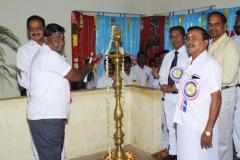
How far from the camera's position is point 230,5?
16.3ft

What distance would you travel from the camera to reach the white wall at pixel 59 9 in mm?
5074

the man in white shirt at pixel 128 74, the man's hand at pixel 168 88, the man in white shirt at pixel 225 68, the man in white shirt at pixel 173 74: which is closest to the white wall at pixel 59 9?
the man in white shirt at pixel 128 74

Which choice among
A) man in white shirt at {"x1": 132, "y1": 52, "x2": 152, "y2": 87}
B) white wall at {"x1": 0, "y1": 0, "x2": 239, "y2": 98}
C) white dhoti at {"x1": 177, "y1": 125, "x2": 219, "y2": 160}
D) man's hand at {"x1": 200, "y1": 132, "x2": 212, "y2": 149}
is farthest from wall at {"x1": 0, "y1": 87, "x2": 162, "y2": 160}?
white wall at {"x1": 0, "y1": 0, "x2": 239, "y2": 98}

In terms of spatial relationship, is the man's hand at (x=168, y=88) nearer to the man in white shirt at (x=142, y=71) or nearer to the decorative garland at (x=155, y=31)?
the man in white shirt at (x=142, y=71)

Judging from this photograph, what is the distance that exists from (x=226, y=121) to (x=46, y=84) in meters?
1.83

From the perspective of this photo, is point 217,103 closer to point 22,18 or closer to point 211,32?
point 211,32

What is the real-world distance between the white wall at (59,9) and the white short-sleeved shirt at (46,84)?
323 centimetres

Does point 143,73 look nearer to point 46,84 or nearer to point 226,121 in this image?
point 226,121

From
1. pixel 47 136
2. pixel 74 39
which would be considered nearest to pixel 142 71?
pixel 74 39

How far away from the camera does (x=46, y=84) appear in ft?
7.27

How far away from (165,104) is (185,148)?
1074mm

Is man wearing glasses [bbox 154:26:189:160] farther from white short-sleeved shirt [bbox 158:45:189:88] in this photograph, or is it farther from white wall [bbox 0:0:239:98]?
white wall [bbox 0:0:239:98]

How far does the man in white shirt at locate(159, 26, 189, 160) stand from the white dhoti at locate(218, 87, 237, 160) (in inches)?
22.3

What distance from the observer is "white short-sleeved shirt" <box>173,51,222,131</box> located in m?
2.03
